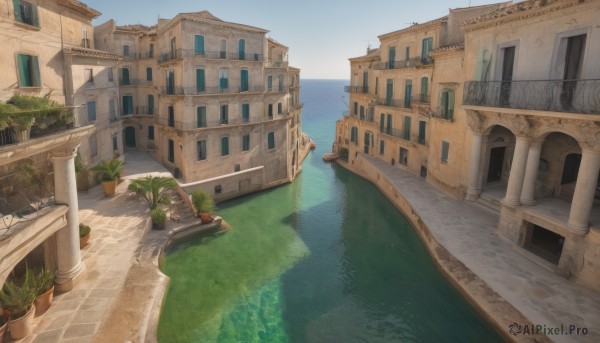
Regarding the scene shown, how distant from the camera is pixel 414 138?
3209cm

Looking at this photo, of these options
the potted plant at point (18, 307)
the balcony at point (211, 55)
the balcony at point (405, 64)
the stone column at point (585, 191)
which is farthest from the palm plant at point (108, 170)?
the stone column at point (585, 191)

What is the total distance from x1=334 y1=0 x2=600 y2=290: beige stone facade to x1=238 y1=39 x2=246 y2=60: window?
1393cm

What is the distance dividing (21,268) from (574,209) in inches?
895

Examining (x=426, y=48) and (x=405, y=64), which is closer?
(x=426, y=48)

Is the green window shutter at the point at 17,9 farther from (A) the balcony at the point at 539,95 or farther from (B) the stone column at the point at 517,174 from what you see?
(B) the stone column at the point at 517,174

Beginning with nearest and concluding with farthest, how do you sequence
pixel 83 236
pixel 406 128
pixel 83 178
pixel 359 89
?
pixel 83 236
pixel 83 178
pixel 406 128
pixel 359 89

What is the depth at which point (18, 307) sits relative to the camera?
11516 mm

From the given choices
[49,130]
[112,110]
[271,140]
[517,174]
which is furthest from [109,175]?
[517,174]

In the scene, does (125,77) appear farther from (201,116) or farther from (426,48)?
(426,48)

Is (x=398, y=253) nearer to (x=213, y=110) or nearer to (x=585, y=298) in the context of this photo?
(x=585, y=298)

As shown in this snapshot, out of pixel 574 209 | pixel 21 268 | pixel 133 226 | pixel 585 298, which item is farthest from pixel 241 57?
pixel 585 298

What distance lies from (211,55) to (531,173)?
75.4ft

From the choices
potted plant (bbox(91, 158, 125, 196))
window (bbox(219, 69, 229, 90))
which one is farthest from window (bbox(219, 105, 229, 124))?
potted plant (bbox(91, 158, 125, 196))

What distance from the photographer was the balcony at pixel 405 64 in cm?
3013
